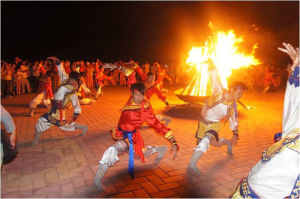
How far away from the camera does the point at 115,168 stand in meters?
4.64

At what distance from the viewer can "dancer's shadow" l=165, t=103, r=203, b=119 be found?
888 centimetres

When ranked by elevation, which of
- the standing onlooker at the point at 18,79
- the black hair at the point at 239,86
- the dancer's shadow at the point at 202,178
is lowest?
the dancer's shadow at the point at 202,178

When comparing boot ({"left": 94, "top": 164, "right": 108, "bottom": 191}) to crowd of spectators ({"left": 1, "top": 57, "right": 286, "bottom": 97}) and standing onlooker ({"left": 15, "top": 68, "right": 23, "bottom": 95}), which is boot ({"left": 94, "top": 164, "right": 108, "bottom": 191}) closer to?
crowd of spectators ({"left": 1, "top": 57, "right": 286, "bottom": 97})

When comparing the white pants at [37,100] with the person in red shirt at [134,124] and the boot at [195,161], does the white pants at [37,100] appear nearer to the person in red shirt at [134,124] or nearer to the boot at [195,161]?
the person in red shirt at [134,124]

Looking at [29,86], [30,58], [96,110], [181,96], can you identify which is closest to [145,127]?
[181,96]

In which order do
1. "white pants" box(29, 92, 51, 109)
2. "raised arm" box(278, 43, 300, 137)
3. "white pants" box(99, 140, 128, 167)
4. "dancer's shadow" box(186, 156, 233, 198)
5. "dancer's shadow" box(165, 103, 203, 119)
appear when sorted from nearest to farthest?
"raised arm" box(278, 43, 300, 137)
"white pants" box(99, 140, 128, 167)
"dancer's shadow" box(186, 156, 233, 198)
"white pants" box(29, 92, 51, 109)
"dancer's shadow" box(165, 103, 203, 119)

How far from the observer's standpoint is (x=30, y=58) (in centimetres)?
2527

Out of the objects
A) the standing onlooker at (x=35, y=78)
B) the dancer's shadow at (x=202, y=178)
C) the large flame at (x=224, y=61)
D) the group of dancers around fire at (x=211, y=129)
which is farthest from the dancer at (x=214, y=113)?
the standing onlooker at (x=35, y=78)

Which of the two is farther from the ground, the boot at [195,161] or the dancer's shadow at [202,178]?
the boot at [195,161]

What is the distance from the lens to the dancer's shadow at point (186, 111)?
29.1 feet

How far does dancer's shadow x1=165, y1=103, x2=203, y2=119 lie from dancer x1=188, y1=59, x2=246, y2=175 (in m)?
4.09

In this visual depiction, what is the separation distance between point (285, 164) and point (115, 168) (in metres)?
3.32

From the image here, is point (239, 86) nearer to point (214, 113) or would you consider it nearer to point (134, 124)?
point (214, 113)

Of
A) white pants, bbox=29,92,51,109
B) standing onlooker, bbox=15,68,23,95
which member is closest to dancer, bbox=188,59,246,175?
white pants, bbox=29,92,51,109
